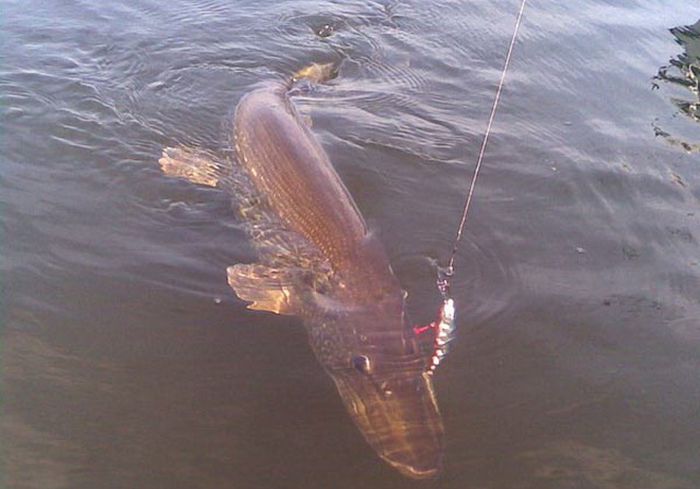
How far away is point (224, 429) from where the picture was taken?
3.27m

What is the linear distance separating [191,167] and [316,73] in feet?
7.99

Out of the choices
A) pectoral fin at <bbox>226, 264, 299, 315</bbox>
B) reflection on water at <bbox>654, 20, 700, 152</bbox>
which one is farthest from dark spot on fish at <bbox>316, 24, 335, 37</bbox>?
pectoral fin at <bbox>226, 264, 299, 315</bbox>

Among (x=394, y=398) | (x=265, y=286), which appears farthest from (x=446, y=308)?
(x=265, y=286)

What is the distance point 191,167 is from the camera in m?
5.16

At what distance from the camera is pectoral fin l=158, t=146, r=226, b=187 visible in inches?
201

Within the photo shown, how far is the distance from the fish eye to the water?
0.69 ft

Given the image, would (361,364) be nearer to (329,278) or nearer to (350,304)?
(350,304)

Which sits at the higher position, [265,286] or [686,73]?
[686,73]

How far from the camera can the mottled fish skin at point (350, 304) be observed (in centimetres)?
310

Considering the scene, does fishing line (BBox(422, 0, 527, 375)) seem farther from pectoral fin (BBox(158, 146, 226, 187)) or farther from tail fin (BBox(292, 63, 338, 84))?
tail fin (BBox(292, 63, 338, 84))

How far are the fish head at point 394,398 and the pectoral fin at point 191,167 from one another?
2101mm

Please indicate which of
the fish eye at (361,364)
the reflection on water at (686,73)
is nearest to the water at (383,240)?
the reflection on water at (686,73)

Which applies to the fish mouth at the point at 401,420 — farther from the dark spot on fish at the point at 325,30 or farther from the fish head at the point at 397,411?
the dark spot on fish at the point at 325,30

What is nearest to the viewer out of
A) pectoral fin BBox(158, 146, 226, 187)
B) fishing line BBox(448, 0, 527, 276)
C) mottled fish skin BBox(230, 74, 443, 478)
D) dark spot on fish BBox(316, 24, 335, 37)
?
mottled fish skin BBox(230, 74, 443, 478)
